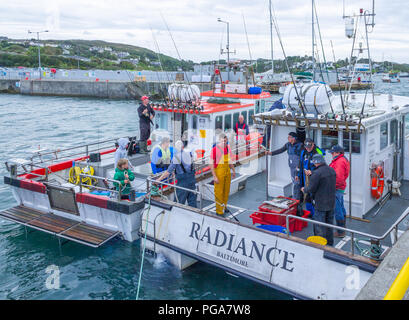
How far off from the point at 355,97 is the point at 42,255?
9.36 metres

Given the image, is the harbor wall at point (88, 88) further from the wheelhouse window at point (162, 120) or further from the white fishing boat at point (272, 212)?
the white fishing boat at point (272, 212)

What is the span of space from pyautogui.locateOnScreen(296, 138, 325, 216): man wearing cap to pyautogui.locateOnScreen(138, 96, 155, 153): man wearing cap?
5.68m

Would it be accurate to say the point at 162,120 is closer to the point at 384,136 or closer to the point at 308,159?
the point at 308,159

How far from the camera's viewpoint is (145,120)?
1207 centimetres

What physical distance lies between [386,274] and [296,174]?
143 inches

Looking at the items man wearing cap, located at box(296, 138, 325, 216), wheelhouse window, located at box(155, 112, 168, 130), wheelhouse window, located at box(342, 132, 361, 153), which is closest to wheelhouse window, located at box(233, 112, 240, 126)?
wheelhouse window, located at box(155, 112, 168, 130)

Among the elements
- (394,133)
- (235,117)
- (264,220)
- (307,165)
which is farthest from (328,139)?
(235,117)

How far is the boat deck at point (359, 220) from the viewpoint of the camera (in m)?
7.12

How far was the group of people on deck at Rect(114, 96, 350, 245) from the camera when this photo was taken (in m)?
6.49

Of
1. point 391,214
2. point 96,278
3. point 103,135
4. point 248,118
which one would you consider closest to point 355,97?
point 248,118

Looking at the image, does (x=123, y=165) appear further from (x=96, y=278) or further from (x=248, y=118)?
(x=248, y=118)

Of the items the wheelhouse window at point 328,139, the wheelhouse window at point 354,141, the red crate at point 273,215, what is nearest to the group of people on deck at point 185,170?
the red crate at point 273,215

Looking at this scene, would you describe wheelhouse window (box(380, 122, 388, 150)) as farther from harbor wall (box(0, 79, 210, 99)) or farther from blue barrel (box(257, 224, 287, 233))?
harbor wall (box(0, 79, 210, 99))

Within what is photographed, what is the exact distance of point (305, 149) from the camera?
7402 mm
